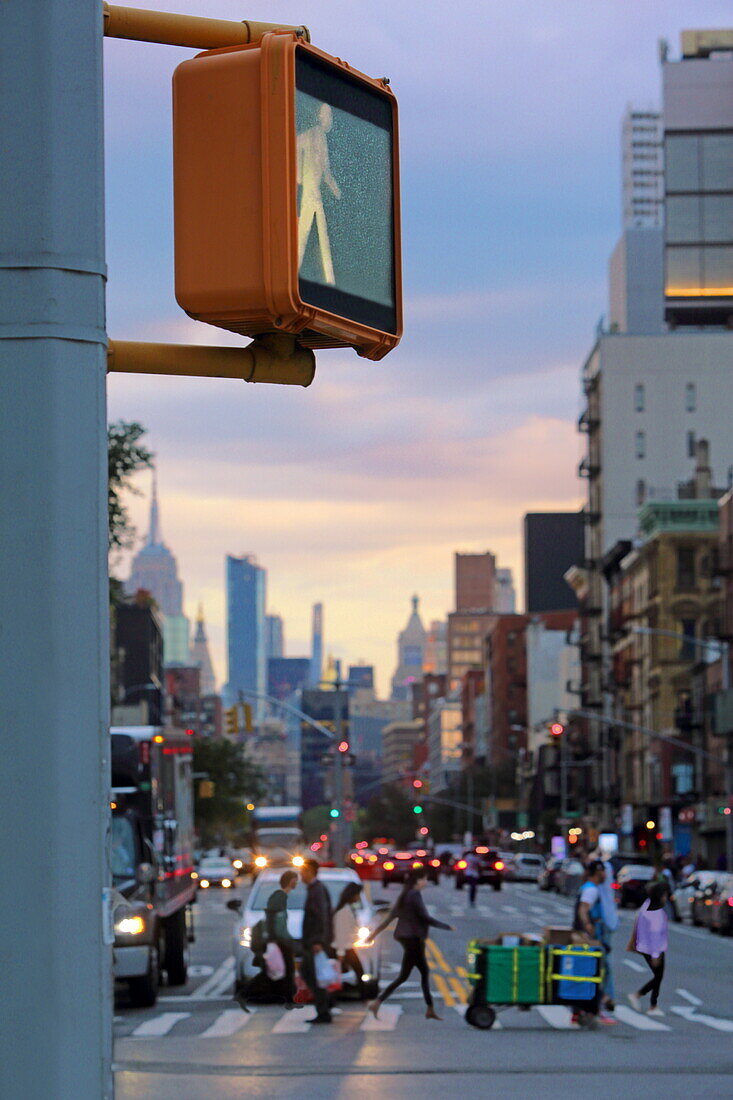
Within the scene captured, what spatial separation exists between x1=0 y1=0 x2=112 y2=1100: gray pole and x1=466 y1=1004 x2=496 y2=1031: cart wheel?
720 inches

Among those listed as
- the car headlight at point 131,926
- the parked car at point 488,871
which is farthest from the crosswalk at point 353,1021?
the parked car at point 488,871

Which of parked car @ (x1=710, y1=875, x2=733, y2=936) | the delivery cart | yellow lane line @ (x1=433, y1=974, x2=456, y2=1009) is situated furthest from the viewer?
parked car @ (x1=710, y1=875, x2=733, y2=936)

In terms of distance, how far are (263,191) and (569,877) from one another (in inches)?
2617

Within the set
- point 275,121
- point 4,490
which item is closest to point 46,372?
point 4,490

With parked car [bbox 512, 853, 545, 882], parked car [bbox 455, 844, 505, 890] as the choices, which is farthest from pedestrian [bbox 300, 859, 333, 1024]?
parked car [bbox 512, 853, 545, 882]

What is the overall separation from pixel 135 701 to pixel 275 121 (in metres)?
122

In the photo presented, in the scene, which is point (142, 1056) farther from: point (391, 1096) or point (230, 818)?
point (230, 818)

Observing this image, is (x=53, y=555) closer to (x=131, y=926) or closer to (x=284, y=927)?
(x=284, y=927)

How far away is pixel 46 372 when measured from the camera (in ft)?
11.9

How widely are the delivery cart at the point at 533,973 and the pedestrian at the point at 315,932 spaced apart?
1815mm

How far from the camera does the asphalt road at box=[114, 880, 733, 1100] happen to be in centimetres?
1619

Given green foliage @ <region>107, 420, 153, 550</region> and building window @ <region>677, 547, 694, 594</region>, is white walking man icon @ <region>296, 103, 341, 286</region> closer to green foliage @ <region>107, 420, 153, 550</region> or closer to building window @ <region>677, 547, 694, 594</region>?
green foliage @ <region>107, 420, 153, 550</region>

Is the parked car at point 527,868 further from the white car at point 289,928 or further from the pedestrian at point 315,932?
Result: the pedestrian at point 315,932

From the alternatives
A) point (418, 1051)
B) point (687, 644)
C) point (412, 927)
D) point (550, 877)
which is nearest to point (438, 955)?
point (412, 927)
